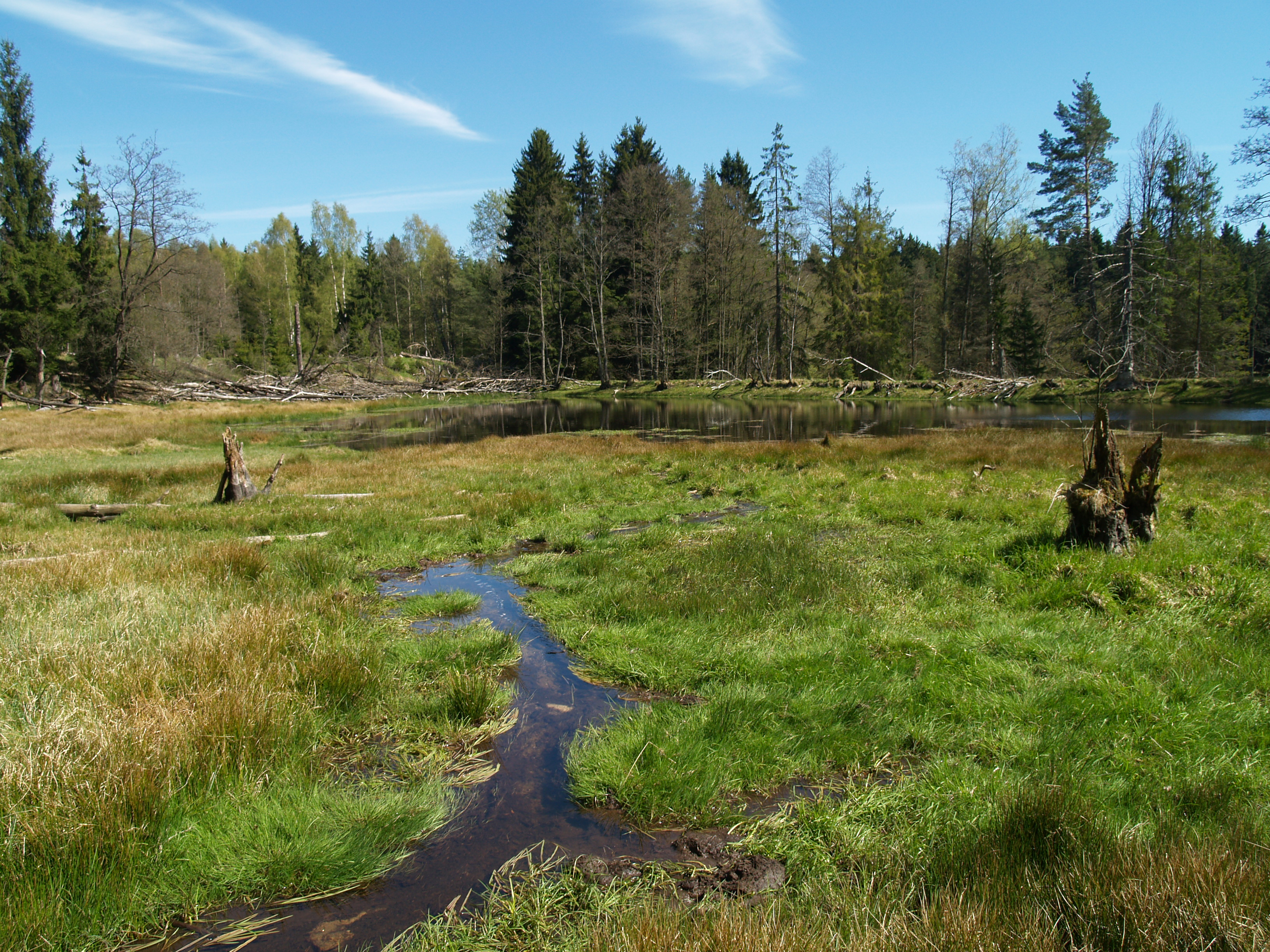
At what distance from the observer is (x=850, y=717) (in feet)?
16.9

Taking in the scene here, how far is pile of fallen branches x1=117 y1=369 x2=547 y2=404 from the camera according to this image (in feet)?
152

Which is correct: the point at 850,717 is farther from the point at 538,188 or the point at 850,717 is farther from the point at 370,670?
the point at 538,188

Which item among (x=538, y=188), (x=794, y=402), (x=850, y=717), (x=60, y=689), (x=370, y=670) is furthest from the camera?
(x=538, y=188)

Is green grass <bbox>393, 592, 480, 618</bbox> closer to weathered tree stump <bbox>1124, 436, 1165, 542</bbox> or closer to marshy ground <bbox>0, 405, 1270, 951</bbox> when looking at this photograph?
marshy ground <bbox>0, 405, 1270, 951</bbox>

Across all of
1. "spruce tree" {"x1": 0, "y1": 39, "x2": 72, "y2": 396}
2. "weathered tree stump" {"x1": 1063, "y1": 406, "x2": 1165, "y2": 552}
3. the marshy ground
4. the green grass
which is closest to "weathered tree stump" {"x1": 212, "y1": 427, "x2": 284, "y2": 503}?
the marshy ground

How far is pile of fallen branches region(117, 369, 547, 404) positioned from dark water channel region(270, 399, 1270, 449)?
38.0 feet

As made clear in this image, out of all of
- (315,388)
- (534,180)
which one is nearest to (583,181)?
(534,180)

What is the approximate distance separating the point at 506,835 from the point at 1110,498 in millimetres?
8232

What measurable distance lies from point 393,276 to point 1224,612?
3578 inches

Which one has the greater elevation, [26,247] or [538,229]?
[538,229]

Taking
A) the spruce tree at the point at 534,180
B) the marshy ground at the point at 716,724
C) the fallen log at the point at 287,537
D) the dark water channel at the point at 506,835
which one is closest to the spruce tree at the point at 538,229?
the spruce tree at the point at 534,180

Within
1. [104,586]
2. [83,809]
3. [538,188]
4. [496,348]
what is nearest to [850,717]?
[83,809]

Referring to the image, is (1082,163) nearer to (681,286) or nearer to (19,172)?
(681,286)

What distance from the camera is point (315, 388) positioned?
55781 mm
